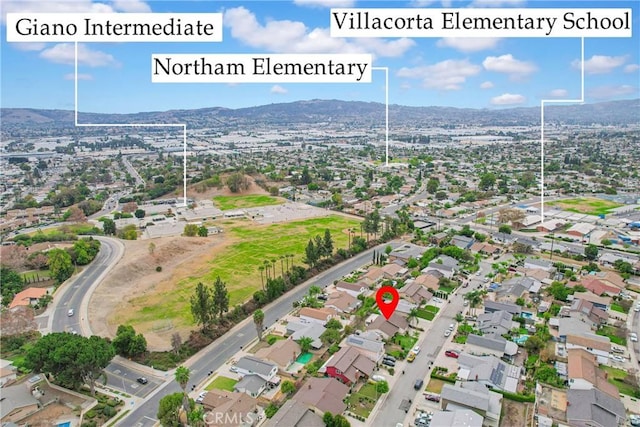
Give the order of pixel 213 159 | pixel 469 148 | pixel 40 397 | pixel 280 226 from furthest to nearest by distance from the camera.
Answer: pixel 469 148, pixel 213 159, pixel 280 226, pixel 40 397

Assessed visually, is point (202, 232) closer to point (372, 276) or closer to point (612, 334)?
point (372, 276)

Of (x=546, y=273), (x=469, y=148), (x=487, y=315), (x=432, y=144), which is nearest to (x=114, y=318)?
(x=487, y=315)

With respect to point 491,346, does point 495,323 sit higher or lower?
higher

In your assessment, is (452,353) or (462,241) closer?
(452,353)

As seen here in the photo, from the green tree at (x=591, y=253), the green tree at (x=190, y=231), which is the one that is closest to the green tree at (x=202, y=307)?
the green tree at (x=190, y=231)

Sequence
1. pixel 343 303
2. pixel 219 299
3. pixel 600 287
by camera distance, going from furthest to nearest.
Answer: pixel 600 287
pixel 343 303
pixel 219 299

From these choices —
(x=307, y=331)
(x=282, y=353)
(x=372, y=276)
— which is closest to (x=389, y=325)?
(x=307, y=331)

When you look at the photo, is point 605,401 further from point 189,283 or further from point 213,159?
point 213,159
